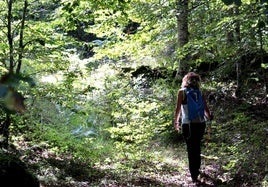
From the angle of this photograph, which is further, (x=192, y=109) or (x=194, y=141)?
(x=194, y=141)

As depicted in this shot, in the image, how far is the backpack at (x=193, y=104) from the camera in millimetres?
6762

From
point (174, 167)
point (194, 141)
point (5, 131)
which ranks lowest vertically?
point (174, 167)

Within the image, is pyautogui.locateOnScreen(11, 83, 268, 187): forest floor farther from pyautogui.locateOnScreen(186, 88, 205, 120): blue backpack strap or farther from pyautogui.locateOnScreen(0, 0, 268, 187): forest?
pyautogui.locateOnScreen(186, 88, 205, 120): blue backpack strap

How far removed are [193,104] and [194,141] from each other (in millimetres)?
667

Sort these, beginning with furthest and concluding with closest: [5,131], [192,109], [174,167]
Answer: [174,167] → [192,109] → [5,131]

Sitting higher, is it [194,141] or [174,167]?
[194,141]

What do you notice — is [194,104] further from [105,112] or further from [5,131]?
[5,131]

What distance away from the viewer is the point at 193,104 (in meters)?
6.77

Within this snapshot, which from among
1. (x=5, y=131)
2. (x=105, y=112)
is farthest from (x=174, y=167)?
(x=5, y=131)

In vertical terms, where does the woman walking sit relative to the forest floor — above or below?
above

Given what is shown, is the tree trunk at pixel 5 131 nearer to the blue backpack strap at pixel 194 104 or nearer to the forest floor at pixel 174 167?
the forest floor at pixel 174 167

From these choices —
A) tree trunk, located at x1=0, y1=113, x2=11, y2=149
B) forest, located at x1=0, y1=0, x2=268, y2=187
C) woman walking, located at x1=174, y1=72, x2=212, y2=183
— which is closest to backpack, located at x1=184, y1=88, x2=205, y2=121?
woman walking, located at x1=174, y1=72, x2=212, y2=183

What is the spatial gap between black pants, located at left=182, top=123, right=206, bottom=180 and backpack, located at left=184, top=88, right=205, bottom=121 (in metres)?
0.14

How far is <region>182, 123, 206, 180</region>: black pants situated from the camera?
684 cm
